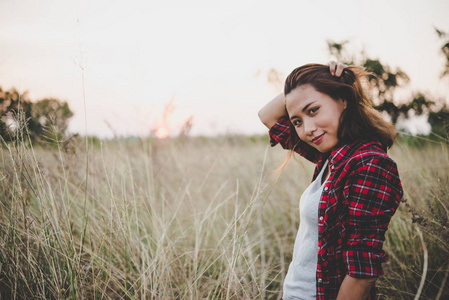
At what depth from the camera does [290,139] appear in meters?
1.62

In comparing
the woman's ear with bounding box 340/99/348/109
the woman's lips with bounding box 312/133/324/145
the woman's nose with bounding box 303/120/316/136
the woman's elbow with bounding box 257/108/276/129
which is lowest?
the woman's lips with bounding box 312/133/324/145

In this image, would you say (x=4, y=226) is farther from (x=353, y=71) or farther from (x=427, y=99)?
(x=427, y=99)

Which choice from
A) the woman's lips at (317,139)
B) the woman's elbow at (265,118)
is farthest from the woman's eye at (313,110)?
the woman's elbow at (265,118)

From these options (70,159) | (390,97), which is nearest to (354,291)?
(70,159)

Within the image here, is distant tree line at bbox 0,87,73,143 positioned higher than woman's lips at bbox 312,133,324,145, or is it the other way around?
distant tree line at bbox 0,87,73,143

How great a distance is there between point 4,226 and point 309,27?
11.0ft

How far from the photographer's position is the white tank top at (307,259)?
117cm

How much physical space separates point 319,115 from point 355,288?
688 millimetres

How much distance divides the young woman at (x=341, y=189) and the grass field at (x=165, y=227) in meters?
0.20

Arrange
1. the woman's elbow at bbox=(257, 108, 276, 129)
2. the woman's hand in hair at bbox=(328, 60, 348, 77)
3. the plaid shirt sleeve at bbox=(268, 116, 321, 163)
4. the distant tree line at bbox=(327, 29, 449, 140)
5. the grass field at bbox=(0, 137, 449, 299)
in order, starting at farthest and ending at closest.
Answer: the distant tree line at bbox=(327, 29, 449, 140) → the woman's elbow at bbox=(257, 108, 276, 129) → the plaid shirt sleeve at bbox=(268, 116, 321, 163) → the grass field at bbox=(0, 137, 449, 299) → the woman's hand in hair at bbox=(328, 60, 348, 77)

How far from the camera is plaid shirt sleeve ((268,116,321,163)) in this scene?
1593 millimetres

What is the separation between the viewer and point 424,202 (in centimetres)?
215

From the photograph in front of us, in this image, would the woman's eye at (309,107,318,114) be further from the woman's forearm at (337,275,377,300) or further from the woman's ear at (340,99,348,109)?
the woman's forearm at (337,275,377,300)

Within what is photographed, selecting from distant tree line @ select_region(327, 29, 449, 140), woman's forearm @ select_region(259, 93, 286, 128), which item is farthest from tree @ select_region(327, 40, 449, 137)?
woman's forearm @ select_region(259, 93, 286, 128)
